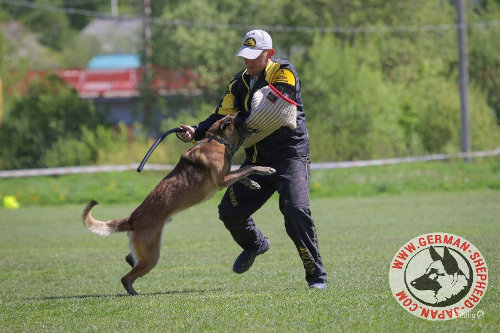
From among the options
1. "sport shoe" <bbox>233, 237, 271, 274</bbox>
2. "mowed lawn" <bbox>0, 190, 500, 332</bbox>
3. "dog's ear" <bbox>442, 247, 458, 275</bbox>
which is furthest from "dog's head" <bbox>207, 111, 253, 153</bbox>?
"dog's ear" <bbox>442, 247, 458, 275</bbox>

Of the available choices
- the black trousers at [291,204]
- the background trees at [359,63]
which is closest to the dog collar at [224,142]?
the black trousers at [291,204]

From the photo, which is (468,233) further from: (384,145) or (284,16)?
(284,16)

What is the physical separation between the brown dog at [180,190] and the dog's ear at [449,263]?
65.9 inches

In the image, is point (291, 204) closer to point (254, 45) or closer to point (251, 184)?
point (251, 184)

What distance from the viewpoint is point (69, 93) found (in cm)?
2741

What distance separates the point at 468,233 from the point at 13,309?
6.15 meters

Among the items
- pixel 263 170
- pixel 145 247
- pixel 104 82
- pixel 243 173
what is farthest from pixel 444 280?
pixel 104 82

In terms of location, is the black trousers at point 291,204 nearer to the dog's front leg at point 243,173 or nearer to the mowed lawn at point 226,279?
Answer: the dog's front leg at point 243,173

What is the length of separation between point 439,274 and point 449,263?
0.41 feet

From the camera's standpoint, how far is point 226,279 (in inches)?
293

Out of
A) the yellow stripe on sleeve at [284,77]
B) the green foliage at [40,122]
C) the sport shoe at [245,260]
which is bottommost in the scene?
the green foliage at [40,122]

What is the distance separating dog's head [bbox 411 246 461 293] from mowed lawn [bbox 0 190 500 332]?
288 millimetres

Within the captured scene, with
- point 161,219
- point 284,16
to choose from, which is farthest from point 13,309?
point 284,16

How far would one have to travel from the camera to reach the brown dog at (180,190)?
6242 mm
